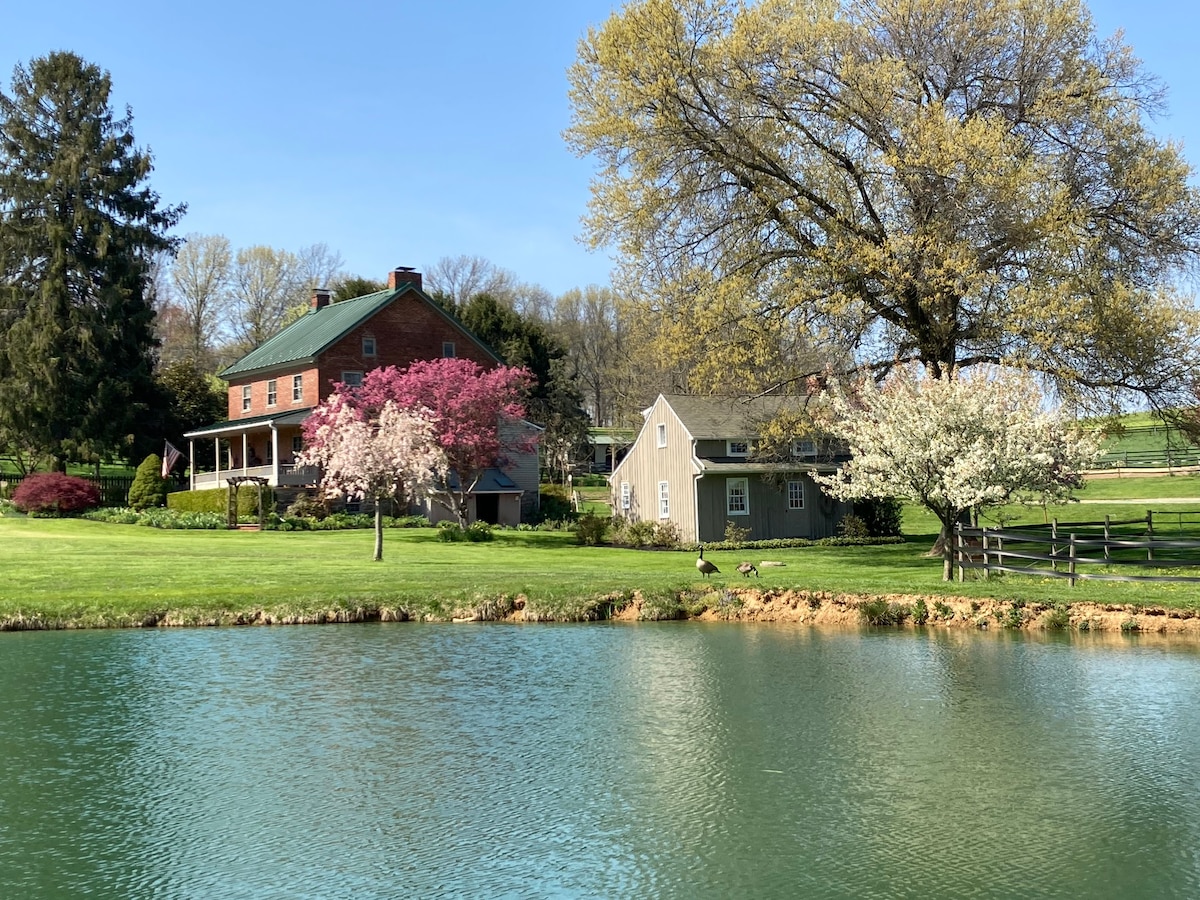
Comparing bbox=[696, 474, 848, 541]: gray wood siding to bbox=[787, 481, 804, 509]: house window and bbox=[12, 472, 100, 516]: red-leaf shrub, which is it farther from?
bbox=[12, 472, 100, 516]: red-leaf shrub

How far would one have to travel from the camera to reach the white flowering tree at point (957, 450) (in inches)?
947

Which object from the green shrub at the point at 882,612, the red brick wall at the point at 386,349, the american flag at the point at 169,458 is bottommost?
the green shrub at the point at 882,612

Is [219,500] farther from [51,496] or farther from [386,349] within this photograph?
[386,349]

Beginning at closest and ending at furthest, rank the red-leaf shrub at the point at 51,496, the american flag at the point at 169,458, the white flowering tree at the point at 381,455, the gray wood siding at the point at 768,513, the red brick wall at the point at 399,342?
the white flowering tree at the point at 381,455, the gray wood siding at the point at 768,513, the red-leaf shrub at the point at 51,496, the red brick wall at the point at 399,342, the american flag at the point at 169,458

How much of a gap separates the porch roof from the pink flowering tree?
412 cm

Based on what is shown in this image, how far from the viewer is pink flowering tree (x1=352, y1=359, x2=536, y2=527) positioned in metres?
43.4

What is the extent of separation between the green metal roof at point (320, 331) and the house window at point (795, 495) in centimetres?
1609

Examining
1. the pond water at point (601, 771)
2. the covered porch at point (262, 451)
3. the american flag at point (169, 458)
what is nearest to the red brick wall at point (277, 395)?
the covered porch at point (262, 451)

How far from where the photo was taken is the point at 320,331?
54719 mm

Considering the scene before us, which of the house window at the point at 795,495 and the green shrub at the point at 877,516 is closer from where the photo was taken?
the house window at the point at 795,495

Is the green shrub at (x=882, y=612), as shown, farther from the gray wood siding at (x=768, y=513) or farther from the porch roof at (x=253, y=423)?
the porch roof at (x=253, y=423)

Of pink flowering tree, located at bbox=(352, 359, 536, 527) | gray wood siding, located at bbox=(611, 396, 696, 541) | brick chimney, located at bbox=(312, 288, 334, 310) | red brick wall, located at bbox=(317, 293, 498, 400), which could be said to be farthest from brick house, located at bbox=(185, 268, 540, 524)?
gray wood siding, located at bbox=(611, 396, 696, 541)

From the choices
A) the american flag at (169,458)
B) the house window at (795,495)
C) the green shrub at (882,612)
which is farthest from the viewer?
the american flag at (169,458)

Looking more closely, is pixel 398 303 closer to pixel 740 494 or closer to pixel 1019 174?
pixel 740 494
